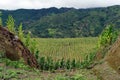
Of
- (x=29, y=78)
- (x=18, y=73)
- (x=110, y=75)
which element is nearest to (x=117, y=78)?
(x=110, y=75)

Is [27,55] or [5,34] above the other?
[5,34]

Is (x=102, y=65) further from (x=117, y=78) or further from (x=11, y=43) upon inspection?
(x=11, y=43)

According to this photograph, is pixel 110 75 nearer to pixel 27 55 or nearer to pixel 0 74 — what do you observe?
pixel 0 74

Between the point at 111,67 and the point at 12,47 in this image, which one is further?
the point at 12,47

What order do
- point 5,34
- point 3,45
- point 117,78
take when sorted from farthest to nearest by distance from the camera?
point 5,34, point 3,45, point 117,78

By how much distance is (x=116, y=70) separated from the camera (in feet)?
82.5

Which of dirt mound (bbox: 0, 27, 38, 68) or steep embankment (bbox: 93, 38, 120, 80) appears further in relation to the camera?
dirt mound (bbox: 0, 27, 38, 68)

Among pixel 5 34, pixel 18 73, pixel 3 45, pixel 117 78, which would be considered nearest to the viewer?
pixel 117 78

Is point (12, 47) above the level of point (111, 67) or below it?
below

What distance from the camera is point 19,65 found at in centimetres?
3114

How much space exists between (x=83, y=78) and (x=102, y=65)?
3.94 m

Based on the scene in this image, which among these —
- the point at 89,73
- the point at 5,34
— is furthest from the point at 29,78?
the point at 5,34

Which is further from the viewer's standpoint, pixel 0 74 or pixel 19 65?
pixel 19 65

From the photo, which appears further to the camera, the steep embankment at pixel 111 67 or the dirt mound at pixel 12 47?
the dirt mound at pixel 12 47
